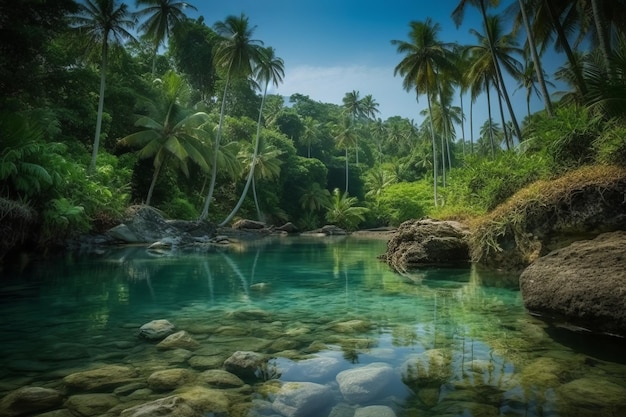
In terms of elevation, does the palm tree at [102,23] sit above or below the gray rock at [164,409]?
above

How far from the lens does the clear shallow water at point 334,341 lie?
Result: 10.8ft

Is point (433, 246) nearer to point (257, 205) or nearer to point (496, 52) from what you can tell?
point (496, 52)

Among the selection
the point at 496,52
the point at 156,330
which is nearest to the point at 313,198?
the point at 496,52

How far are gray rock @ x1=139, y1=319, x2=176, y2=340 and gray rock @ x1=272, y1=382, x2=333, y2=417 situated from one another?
224cm

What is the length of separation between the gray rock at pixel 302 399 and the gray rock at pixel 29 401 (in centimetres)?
174

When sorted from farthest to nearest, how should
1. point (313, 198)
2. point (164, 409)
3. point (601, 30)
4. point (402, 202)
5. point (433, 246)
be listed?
point (402, 202) → point (313, 198) → point (433, 246) → point (601, 30) → point (164, 409)

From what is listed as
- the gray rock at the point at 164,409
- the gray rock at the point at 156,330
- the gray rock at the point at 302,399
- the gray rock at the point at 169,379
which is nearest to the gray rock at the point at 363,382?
the gray rock at the point at 302,399

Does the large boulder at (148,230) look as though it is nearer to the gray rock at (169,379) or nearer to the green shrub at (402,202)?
the gray rock at (169,379)

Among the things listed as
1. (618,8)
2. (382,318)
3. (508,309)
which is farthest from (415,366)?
(618,8)

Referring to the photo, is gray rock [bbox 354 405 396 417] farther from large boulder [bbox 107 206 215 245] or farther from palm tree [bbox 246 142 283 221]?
palm tree [bbox 246 142 283 221]

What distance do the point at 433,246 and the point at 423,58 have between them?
2054cm

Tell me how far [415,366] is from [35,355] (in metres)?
4.08

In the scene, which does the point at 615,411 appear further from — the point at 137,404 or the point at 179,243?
the point at 179,243

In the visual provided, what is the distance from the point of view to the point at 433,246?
40.3 feet
